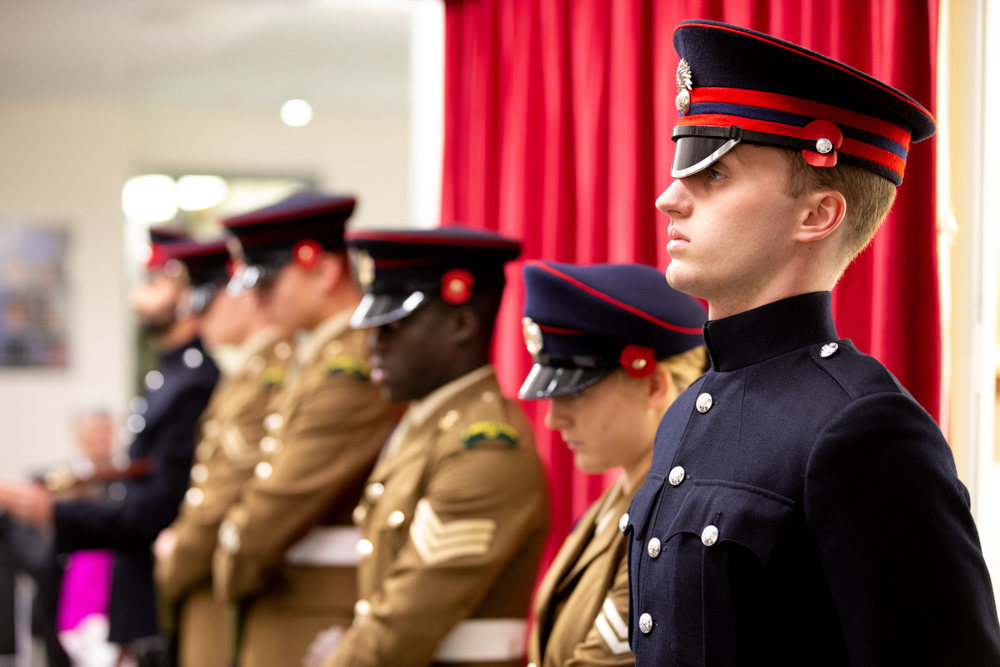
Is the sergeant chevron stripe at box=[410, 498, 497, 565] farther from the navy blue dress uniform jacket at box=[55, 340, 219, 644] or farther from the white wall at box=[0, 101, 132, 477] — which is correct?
the white wall at box=[0, 101, 132, 477]

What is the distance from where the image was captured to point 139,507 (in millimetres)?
3490

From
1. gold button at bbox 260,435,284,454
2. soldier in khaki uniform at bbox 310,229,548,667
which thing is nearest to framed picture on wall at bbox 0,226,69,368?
gold button at bbox 260,435,284,454

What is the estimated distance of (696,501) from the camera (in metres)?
1.07

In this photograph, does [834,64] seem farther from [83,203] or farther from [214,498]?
[83,203]

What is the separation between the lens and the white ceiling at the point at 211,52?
471 centimetres

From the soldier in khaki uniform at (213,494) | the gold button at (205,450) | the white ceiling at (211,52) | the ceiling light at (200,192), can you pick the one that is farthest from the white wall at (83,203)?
the gold button at (205,450)

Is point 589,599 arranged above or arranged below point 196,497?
above

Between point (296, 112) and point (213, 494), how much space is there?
4676 millimetres

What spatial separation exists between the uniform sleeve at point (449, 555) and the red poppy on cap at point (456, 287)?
0.33 metres

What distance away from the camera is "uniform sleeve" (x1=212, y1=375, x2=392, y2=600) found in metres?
2.40

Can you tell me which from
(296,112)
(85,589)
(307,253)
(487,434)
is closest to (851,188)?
(487,434)

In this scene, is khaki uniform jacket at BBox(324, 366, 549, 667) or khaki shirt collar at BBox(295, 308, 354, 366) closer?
khaki uniform jacket at BBox(324, 366, 549, 667)

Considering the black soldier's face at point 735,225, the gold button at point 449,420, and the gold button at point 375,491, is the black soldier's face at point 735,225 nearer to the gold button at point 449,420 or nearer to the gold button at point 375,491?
the gold button at point 449,420

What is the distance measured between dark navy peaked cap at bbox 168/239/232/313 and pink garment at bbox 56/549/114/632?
1136mm
